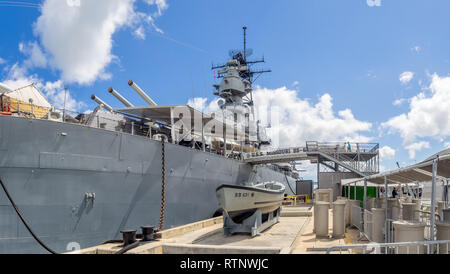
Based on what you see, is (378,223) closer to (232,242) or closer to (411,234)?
(411,234)

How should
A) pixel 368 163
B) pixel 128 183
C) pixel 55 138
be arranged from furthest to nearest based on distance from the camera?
pixel 368 163 < pixel 128 183 < pixel 55 138

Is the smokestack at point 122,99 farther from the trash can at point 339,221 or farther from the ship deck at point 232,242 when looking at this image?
the trash can at point 339,221

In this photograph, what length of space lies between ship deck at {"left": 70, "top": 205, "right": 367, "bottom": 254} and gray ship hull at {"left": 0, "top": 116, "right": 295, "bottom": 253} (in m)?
2.90

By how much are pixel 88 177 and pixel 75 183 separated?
1.63 feet

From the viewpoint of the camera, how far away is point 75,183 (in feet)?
35.0

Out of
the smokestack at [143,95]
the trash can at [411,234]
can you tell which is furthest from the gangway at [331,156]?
the trash can at [411,234]

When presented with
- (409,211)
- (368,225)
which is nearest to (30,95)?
(368,225)

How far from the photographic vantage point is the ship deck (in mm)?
7461

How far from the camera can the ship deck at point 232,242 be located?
7.46m

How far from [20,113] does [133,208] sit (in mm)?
5358

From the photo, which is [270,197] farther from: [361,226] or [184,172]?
[184,172]

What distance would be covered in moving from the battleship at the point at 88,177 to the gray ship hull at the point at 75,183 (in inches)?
1.1
